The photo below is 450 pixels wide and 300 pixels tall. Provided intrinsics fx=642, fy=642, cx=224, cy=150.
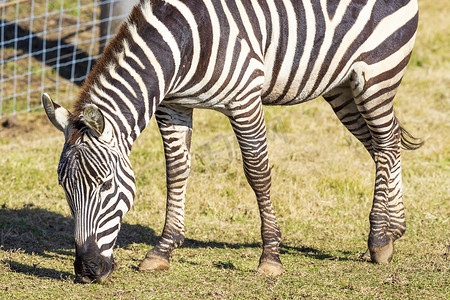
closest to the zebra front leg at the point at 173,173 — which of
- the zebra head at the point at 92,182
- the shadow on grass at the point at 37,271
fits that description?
the shadow on grass at the point at 37,271

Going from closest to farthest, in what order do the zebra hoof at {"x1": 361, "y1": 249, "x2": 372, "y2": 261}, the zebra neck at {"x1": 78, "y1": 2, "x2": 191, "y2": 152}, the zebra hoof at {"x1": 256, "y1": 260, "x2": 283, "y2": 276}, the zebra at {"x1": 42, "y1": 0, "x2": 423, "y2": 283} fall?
the zebra at {"x1": 42, "y1": 0, "x2": 423, "y2": 283} < the zebra neck at {"x1": 78, "y1": 2, "x2": 191, "y2": 152} < the zebra hoof at {"x1": 256, "y1": 260, "x2": 283, "y2": 276} < the zebra hoof at {"x1": 361, "y1": 249, "x2": 372, "y2": 261}

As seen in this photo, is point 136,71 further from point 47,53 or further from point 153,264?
point 47,53

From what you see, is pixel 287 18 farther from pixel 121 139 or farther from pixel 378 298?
pixel 378 298

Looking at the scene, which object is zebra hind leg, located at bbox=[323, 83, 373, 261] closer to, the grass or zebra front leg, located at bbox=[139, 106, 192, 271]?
the grass

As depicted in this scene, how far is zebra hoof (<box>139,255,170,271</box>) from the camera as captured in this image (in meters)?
5.66

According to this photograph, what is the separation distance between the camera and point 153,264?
18.6ft

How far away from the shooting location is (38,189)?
794 cm

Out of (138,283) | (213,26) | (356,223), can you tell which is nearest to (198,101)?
(213,26)

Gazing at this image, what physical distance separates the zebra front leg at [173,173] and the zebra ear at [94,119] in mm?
1323

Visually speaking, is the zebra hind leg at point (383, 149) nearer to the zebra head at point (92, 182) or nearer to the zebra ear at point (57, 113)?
the zebra head at point (92, 182)

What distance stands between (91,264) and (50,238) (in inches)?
84.2

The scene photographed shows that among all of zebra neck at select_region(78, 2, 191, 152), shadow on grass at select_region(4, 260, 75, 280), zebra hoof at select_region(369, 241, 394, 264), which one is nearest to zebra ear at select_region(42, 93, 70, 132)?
zebra neck at select_region(78, 2, 191, 152)

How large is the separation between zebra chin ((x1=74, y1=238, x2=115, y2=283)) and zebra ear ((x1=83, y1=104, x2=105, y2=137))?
2.64 feet

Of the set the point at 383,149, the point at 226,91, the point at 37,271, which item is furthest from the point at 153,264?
the point at 383,149
